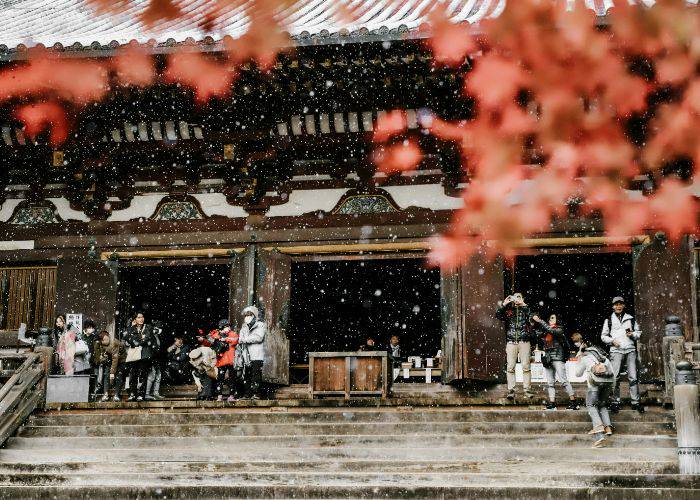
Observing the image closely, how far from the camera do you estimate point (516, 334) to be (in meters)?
10.9

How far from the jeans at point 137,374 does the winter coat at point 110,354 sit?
275 mm

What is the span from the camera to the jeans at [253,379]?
38.0 ft

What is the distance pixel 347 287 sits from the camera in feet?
62.3

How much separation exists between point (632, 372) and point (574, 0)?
4669mm

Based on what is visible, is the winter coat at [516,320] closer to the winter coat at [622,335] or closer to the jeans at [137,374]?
the winter coat at [622,335]

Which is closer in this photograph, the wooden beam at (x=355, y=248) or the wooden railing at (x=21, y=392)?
the wooden railing at (x=21, y=392)

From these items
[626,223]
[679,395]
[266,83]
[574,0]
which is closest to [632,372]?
[679,395]

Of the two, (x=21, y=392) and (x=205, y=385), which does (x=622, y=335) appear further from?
(x=21, y=392)

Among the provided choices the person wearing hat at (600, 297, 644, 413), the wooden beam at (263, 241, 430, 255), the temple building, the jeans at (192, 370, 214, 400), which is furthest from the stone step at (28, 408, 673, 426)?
the wooden beam at (263, 241, 430, 255)

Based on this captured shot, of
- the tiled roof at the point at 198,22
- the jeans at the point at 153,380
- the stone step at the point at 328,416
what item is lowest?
the stone step at the point at 328,416

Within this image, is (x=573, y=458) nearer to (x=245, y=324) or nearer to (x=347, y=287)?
(x=245, y=324)

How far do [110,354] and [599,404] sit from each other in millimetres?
6584

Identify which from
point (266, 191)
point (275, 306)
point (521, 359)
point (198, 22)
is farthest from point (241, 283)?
point (521, 359)

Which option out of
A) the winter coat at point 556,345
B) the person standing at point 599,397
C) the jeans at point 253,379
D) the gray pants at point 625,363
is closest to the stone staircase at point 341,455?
the person standing at point 599,397
